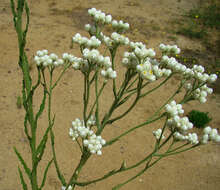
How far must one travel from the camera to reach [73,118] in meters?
3.59

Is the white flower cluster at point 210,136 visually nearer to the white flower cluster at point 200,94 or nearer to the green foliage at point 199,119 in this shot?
the white flower cluster at point 200,94

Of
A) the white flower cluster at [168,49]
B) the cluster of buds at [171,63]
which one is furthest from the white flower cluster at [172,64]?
the white flower cluster at [168,49]

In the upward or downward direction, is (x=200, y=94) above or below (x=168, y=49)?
below

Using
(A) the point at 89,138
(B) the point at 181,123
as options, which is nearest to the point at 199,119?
(B) the point at 181,123

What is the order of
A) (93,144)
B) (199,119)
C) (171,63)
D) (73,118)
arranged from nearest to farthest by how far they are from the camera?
1. (93,144)
2. (171,63)
3. (73,118)
4. (199,119)

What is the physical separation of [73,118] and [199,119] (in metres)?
1.83

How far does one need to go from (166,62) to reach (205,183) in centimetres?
239

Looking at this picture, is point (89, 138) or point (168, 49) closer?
point (89, 138)

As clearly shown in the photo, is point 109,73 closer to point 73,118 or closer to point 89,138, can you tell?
point 89,138

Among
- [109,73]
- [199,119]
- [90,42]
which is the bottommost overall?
[199,119]

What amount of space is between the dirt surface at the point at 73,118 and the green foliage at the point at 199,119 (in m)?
0.12

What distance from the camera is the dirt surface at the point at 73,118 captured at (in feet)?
9.77

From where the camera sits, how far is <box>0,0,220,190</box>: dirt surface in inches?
117

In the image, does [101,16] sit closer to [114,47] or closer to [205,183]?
[114,47]
